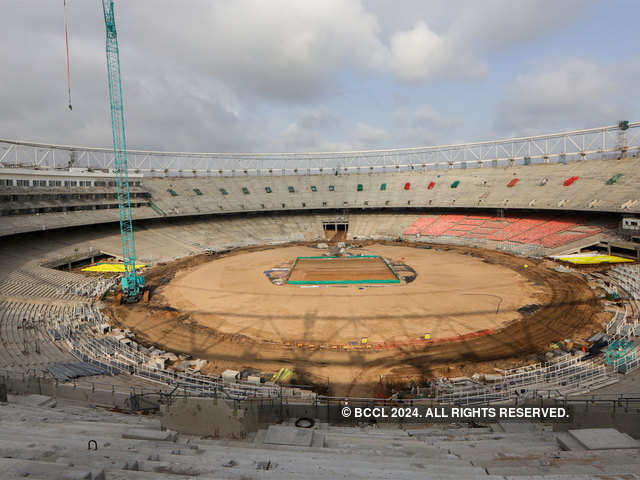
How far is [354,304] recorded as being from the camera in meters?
35.2

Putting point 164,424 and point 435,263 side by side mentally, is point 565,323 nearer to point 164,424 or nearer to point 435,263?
→ point 435,263

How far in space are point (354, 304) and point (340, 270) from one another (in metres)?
14.3

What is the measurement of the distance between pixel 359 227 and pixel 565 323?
5167 cm

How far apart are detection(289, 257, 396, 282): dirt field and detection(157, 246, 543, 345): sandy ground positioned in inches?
137

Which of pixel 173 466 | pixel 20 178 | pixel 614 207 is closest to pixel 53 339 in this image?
pixel 173 466

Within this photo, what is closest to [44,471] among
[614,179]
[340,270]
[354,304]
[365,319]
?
[365,319]

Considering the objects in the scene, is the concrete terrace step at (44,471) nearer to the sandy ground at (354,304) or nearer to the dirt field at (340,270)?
the sandy ground at (354,304)

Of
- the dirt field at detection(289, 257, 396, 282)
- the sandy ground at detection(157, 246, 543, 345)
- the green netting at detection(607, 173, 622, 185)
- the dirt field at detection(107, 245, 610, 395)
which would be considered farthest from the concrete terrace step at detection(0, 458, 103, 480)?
the green netting at detection(607, 173, 622, 185)

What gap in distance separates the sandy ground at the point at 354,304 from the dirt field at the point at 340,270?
3.48 m

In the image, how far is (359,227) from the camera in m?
78.7

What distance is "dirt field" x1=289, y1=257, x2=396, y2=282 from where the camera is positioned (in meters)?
44.8

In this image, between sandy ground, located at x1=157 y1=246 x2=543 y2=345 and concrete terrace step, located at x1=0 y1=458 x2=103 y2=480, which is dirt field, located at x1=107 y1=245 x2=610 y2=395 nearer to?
sandy ground, located at x1=157 y1=246 x2=543 y2=345

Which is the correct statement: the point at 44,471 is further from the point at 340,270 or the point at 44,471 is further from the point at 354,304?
the point at 340,270

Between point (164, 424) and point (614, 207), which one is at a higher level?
point (614, 207)
